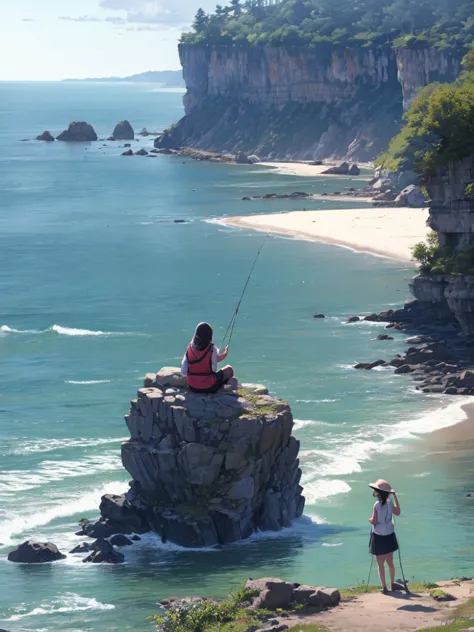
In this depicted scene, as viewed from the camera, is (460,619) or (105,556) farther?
(105,556)

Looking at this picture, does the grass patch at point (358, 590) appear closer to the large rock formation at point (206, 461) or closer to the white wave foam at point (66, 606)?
the white wave foam at point (66, 606)

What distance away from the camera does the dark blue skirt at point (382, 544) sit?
22.6 m

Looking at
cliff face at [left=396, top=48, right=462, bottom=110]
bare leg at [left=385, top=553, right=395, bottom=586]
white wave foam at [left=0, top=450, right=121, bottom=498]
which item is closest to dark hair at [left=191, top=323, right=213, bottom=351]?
bare leg at [left=385, top=553, right=395, bottom=586]

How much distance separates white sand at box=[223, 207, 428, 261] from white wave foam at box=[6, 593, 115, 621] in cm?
5652

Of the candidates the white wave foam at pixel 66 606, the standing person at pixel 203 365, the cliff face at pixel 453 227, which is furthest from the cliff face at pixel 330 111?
the white wave foam at pixel 66 606

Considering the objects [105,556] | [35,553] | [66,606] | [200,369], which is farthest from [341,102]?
[66,606]

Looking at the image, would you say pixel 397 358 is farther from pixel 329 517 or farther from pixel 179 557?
pixel 179 557

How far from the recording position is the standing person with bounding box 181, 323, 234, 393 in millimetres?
28500

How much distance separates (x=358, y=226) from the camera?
3826 inches

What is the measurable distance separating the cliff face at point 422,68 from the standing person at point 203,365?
136m

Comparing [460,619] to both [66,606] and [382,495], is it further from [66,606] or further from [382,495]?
[66,606]

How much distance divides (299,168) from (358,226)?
6669 cm

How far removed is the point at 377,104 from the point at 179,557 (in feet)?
518

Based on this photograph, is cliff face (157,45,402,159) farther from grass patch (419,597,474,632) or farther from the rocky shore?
grass patch (419,597,474,632)
